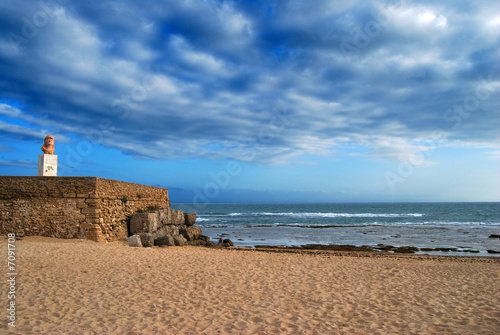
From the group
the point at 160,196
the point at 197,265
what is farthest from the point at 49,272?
the point at 160,196

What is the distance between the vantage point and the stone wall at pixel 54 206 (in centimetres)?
1209

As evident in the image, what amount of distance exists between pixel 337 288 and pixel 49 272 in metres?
6.39

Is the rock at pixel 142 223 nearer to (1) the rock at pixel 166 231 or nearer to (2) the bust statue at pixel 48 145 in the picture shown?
(1) the rock at pixel 166 231

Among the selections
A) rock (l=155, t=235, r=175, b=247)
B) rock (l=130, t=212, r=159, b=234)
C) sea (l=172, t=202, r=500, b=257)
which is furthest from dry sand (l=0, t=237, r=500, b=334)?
sea (l=172, t=202, r=500, b=257)

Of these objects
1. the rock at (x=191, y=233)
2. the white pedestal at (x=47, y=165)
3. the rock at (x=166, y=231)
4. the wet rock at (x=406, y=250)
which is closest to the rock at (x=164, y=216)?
the rock at (x=166, y=231)

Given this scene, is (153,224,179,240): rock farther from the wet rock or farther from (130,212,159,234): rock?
the wet rock

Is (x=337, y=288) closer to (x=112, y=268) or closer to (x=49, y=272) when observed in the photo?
(x=112, y=268)

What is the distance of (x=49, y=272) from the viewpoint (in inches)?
298

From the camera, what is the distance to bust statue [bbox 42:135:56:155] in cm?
1270

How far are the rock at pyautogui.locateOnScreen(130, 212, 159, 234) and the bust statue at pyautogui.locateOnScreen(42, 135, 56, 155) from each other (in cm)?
426

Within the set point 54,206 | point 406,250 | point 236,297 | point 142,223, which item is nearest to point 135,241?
point 142,223

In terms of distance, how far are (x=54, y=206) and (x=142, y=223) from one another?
361cm

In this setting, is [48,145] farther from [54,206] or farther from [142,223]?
[142,223]

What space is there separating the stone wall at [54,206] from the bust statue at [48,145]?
118 cm
